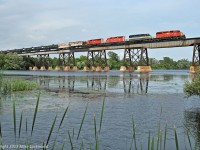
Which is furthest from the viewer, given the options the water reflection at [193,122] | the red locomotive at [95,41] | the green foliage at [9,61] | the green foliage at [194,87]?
the green foliage at [9,61]

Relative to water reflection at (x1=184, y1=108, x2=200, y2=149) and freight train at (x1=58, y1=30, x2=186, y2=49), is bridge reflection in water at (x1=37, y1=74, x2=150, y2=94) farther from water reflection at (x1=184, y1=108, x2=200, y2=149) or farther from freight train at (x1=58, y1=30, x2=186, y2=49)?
freight train at (x1=58, y1=30, x2=186, y2=49)

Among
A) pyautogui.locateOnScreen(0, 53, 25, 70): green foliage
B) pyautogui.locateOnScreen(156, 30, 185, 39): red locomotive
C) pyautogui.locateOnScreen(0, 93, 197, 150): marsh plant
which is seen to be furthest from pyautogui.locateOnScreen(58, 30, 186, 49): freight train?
pyautogui.locateOnScreen(0, 93, 197, 150): marsh plant

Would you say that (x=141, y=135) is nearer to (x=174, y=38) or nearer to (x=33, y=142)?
(x=33, y=142)

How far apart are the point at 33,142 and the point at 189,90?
13620mm

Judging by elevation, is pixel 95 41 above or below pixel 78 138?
above

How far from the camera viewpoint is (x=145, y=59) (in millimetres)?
116438

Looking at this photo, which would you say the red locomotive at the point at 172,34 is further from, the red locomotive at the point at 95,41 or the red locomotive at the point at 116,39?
the red locomotive at the point at 95,41

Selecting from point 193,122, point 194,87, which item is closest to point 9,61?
point 194,87

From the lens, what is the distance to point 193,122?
18.3 metres

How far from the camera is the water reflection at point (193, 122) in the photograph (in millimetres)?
15198

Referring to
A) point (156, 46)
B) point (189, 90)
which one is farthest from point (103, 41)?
point (189, 90)

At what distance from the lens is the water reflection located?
49.9 feet

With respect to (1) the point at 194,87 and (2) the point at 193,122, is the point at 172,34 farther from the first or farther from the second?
(2) the point at 193,122

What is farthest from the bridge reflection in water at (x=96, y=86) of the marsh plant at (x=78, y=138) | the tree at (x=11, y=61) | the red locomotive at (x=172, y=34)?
the tree at (x=11, y=61)
